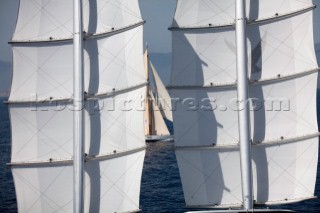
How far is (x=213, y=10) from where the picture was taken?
42438mm

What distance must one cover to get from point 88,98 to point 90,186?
5.80 metres

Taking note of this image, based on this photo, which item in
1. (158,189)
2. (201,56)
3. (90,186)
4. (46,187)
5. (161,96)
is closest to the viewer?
(201,56)

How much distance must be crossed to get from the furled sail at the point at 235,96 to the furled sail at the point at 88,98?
2.93 meters

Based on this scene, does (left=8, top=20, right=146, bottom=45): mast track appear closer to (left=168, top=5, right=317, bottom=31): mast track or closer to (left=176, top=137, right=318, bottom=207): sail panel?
(left=168, top=5, right=317, bottom=31): mast track

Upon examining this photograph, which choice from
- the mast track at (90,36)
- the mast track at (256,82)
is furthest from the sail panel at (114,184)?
the mast track at (90,36)

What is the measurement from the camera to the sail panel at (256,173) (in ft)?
141

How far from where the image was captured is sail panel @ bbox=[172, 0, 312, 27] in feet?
139

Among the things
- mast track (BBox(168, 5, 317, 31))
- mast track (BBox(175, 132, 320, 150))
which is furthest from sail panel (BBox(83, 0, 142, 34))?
mast track (BBox(175, 132, 320, 150))

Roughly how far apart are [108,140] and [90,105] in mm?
2561

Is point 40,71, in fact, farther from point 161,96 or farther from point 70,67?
point 161,96

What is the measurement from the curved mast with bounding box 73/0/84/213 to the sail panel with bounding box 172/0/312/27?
20.2 feet

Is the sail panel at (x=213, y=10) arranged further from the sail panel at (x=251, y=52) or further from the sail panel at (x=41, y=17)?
the sail panel at (x=41, y=17)

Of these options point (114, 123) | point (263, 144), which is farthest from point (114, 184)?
point (263, 144)

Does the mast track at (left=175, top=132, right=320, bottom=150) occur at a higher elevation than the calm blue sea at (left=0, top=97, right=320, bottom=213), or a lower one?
higher
